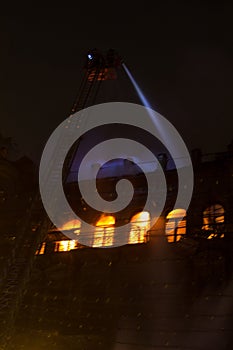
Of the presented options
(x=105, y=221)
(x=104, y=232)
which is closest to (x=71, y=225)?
(x=105, y=221)

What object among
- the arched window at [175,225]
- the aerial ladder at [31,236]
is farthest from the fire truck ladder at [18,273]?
the arched window at [175,225]

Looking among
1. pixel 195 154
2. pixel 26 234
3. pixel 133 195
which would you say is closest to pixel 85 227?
pixel 133 195

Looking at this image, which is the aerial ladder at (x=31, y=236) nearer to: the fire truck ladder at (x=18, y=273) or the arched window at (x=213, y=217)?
the fire truck ladder at (x=18, y=273)

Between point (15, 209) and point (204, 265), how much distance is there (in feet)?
42.3

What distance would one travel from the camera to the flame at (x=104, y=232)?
2865cm

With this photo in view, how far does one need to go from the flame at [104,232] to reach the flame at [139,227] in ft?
3.60

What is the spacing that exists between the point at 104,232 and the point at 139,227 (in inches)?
79.8

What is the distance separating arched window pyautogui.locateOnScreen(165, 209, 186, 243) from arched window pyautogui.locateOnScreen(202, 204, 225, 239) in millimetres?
1098

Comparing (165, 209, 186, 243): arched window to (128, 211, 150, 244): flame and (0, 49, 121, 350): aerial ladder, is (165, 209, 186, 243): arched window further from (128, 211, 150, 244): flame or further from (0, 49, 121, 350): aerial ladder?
(0, 49, 121, 350): aerial ladder

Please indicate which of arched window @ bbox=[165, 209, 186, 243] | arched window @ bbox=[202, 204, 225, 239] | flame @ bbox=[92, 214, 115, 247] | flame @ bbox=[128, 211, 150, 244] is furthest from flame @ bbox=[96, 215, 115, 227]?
arched window @ bbox=[202, 204, 225, 239]

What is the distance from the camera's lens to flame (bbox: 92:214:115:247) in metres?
28.6

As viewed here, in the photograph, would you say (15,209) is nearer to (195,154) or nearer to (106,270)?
(106,270)

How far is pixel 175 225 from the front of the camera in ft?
89.8

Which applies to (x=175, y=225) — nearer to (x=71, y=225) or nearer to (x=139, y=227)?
(x=139, y=227)
